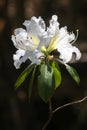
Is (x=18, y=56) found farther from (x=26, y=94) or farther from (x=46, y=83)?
(x=26, y=94)

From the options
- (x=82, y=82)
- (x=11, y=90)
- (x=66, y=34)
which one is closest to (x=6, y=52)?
(x=11, y=90)

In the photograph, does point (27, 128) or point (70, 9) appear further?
point (70, 9)

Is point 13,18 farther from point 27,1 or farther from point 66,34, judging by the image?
point 66,34

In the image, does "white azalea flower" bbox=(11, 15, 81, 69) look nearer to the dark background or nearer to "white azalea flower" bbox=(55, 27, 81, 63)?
"white azalea flower" bbox=(55, 27, 81, 63)

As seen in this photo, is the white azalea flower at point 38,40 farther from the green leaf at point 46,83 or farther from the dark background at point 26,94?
the dark background at point 26,94

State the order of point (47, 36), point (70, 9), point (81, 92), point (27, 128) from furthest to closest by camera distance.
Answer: point (70, 9) → point (81, 92) → point (27, 128) → point (47, 36)

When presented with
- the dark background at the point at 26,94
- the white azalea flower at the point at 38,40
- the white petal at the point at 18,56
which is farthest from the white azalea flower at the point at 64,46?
the dark background at the point at 26,94
